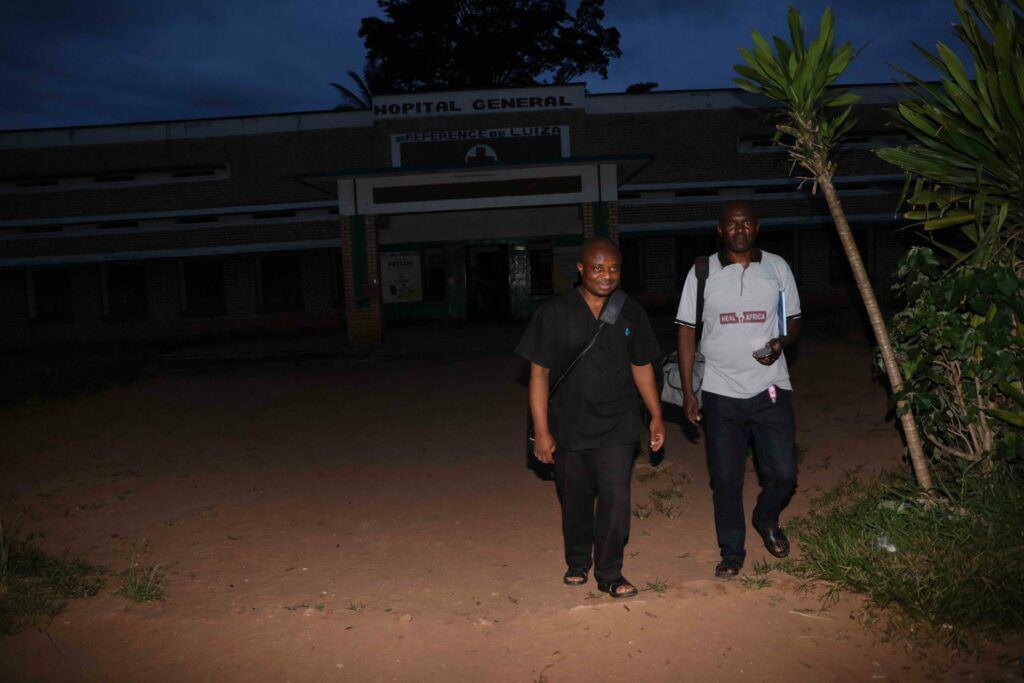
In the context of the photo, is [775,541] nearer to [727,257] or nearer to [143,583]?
[727,257]

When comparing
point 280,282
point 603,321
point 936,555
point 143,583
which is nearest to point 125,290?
point 280,282

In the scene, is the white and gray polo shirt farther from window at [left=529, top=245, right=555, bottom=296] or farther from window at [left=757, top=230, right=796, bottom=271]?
window at [left=757, top=230, right=796, bottom=271]

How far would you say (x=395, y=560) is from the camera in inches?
203

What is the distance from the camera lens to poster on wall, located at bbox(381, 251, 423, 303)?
79.0 ft

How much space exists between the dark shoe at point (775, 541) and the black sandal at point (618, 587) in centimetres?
84

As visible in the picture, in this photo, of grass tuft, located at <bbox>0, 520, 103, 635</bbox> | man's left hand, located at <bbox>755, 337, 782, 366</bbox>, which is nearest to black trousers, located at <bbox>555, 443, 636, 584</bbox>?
man's left hand, located at <bbox>755, 337, 782, 366</bbox>

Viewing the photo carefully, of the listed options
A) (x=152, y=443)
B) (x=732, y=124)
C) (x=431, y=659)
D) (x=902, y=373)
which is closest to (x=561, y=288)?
(x=732, y=124)

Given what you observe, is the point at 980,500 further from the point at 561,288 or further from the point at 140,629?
the point at 561,288

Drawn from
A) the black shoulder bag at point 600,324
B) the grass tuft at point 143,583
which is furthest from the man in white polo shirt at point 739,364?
the grass tuft at point 143,583

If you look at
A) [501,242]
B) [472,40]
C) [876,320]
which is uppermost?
[472,40]

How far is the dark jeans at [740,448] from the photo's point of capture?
169 inches

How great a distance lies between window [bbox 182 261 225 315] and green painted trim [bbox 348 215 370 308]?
10.4 metres

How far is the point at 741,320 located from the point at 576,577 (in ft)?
5.24

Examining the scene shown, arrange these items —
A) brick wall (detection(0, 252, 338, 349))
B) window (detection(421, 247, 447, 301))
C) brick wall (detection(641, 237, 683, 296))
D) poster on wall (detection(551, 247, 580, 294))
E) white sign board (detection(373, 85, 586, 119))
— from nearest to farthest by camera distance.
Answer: poster on wall (detection(551, 247, 580, 294)) < window (detection(421, 247, 447, 301)) < white sign board (detection(373, 85, 586, 119)) < brick wall (detection(641, 237, 683, 296)) < brick wall (detection(0, 252, 338, 349))
